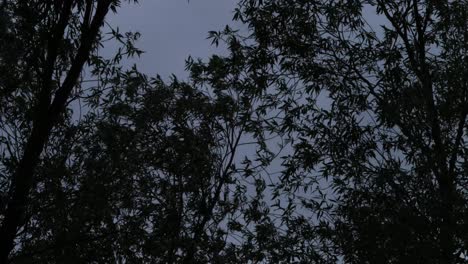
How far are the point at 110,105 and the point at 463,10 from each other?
6.04 meters

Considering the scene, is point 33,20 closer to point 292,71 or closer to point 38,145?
point 38,145

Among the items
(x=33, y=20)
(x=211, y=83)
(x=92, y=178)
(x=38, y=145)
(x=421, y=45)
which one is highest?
(x=421, y=45)

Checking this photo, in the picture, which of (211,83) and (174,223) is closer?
(174,223)

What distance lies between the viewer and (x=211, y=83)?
1043 centimetres

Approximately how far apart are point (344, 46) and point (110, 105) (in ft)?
12.4

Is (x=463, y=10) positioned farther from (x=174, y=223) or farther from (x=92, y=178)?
(x=92, y=178)

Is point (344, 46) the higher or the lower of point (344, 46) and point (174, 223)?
the higher

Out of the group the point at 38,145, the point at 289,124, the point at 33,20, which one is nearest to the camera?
the point at 38,145

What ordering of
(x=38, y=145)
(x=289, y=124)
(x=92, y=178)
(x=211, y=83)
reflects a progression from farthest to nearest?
(x=211, y=83) < (x=289, y=124) < (x=92, y=178) < (x=38, y=145)

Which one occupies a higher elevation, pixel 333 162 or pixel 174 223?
pixel 333 162

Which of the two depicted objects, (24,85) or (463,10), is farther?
(463,10)

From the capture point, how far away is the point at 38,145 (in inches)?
266

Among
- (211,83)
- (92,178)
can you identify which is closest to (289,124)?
(211,83)

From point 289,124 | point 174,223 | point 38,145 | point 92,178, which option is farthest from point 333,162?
point 38,145
